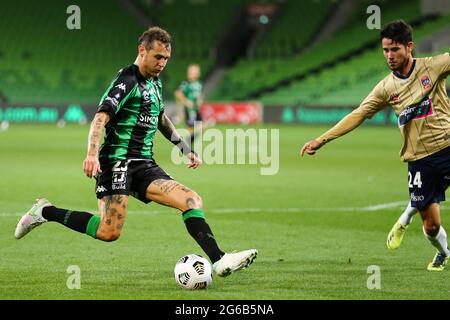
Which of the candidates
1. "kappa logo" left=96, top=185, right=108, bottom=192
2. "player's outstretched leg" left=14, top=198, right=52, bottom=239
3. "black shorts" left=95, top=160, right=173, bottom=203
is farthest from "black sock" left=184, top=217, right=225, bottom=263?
"player's outstretched leg" left=14, top=198, right=52, bottom=239

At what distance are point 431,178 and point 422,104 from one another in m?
0.63

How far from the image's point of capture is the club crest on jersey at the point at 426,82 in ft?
25.4

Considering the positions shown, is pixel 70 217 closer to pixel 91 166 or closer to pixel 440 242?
pixel 91 166

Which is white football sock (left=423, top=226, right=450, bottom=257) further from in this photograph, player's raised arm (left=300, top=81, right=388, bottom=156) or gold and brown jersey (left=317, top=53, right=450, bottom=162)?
player's raised arm (left=300, top=81, right=388, bottom=156)

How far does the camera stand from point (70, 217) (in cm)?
795

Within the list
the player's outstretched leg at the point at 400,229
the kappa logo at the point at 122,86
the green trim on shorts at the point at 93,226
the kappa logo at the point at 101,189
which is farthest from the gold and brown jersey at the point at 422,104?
the green trim on shorts at the point at 93,226

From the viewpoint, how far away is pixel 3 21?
4703 cm

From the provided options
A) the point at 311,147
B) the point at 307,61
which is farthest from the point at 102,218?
the point at 307,61

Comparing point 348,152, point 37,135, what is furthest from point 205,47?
point 348,152

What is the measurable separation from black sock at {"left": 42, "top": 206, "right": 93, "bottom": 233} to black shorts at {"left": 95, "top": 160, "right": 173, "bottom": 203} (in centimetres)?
30

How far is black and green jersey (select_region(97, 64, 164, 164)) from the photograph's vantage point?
7.57 metres

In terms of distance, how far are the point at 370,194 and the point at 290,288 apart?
7375mm

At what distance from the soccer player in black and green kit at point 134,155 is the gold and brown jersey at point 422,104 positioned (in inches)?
55.6

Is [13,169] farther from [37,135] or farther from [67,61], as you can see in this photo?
[67,61]
